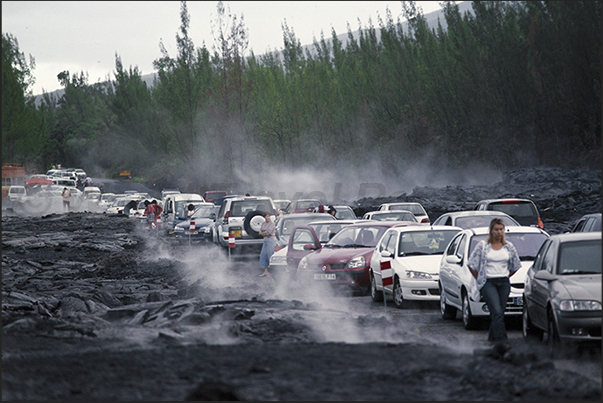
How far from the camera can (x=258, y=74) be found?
286 ft

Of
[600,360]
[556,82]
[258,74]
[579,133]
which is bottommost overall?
[600,360]

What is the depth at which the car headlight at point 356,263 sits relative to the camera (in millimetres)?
18219

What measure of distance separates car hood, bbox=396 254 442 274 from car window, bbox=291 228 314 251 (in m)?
4.94

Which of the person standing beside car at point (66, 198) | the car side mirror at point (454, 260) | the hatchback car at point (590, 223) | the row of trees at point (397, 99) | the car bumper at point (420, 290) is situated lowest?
the car bumper at point (420, 290)

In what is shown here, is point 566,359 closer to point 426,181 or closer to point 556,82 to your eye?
point 556,82

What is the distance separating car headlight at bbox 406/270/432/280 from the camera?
609 inches

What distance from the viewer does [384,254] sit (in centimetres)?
1667

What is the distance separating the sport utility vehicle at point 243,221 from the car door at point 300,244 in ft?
21.3

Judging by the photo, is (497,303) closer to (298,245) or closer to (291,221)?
(298,245)

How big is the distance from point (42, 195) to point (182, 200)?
31631mm

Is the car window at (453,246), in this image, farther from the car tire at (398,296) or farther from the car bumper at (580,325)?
the car bumper at (580,325)

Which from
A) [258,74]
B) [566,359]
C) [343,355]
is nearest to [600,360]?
[566,359]

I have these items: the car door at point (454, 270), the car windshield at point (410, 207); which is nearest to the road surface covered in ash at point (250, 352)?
the car door at point (454, 270)

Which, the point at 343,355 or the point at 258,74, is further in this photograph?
the point at 258,74
